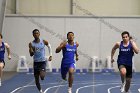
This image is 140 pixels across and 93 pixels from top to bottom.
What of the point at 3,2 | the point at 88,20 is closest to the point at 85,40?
the point at 88,20

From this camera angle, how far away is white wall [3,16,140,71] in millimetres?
22172

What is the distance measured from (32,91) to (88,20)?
10.2 m

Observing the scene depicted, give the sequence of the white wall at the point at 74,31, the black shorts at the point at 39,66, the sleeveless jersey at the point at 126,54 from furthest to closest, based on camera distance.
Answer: the white wall at the point at 74,31 → the black shorts at the point at 39,66 → the sleeveless jersey at the point at 126,54

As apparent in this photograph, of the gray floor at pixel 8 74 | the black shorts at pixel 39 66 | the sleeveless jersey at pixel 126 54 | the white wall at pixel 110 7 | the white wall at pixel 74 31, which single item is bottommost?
the gray floor at pixel 8 74

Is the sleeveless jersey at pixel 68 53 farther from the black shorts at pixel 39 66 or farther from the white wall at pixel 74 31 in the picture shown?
the white wall at pixel 74 31

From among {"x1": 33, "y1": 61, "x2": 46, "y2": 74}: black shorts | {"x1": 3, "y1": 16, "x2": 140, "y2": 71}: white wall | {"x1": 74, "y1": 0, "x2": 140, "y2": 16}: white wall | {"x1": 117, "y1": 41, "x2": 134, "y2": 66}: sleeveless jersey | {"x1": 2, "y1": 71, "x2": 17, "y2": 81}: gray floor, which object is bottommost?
{"x1": 2, "y1": 71, "x2": 17, "y2": 81}: gray floor

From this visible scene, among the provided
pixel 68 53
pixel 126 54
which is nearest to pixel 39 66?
pixel 68 53

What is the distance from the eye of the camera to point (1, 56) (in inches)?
491

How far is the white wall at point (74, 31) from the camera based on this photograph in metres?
22.2

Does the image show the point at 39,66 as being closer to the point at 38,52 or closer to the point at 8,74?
the point at 38,52

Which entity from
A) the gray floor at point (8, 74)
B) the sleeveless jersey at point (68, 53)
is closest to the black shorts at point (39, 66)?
the sleeveless jersey at point (68, 53)

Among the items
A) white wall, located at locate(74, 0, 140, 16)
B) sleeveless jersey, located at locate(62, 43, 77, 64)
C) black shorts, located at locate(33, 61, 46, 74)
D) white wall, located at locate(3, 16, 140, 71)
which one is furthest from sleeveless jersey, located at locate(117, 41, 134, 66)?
white wall, located at locate(74, 0, 140, 16)

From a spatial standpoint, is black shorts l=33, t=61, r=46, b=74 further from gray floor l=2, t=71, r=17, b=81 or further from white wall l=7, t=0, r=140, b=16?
white wall l=7, t=0, r=140, b=16

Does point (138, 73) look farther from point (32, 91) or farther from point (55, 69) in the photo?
point (32, 91)
